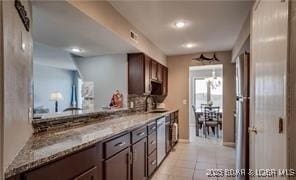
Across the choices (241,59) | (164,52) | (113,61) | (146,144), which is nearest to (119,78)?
(113,61)

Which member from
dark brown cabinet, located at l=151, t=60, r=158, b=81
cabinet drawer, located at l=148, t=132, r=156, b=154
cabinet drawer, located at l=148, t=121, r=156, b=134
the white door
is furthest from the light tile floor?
dark brown cabinet, located at l=151, t=60, r=158, b=81

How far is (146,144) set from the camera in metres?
2.82

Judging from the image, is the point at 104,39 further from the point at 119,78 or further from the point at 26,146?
the point at 26,146

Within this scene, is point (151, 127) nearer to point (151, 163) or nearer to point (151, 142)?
point (151, 142)

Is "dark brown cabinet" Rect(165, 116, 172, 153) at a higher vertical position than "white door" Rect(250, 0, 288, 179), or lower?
lower

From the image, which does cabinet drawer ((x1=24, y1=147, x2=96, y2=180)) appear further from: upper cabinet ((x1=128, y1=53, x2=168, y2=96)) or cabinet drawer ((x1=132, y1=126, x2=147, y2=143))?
upper cabinet ((x1=128, y1=53, x2=168, y2=96))

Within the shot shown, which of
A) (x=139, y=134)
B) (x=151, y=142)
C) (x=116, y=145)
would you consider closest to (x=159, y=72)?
(x=151, y=142)

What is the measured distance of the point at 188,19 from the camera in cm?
292

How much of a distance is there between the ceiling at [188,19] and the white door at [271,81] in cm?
85

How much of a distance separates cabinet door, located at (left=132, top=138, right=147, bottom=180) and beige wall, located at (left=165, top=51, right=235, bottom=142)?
2.87 meters

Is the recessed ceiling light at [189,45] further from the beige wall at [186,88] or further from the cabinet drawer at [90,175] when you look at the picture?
the cabinet drawer at [90,175]

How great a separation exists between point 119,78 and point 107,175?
228cm

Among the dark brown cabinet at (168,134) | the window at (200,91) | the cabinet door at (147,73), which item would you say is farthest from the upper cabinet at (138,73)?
the window at (200,91)

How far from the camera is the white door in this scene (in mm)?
1109
